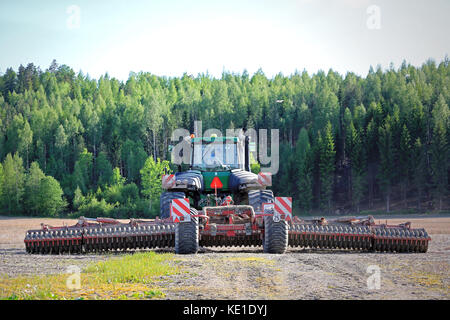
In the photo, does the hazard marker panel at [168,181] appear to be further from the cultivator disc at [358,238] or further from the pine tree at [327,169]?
the pine tree at [327,169]

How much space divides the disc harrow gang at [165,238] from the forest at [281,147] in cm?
5019

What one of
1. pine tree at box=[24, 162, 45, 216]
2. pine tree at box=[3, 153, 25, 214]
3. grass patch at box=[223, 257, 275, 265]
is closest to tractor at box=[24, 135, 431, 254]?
grass patch at box=[223, 257, 275, 265]

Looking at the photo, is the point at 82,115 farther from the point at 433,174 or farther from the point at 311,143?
the point at 433,174

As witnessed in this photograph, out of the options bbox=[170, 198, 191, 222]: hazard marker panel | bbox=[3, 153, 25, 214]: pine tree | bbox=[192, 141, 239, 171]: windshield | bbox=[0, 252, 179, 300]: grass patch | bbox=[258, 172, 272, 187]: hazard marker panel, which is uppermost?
bbox=[192, 141, 239, 171]: windshield

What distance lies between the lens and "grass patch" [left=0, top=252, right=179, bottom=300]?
22.4 feet

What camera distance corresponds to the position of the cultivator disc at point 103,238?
13.7 meters

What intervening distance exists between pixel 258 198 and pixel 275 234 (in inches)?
114

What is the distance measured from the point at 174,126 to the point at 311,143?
68.5 feet

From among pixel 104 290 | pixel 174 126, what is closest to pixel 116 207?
pixel 174 126

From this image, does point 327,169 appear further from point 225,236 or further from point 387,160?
point 225,236

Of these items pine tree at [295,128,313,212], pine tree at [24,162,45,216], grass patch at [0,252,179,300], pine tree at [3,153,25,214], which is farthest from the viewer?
pine tree at [3,153,25,214]

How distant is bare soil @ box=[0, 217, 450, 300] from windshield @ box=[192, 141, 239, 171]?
17.4ft

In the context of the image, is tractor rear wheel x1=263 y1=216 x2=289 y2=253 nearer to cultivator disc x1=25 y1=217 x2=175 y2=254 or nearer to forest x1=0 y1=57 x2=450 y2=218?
cultivator disc x1=25 y1=217 x2=175 y2=254

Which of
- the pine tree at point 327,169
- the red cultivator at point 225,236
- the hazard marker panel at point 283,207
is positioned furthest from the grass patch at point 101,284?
the pine tree at point 327,169
